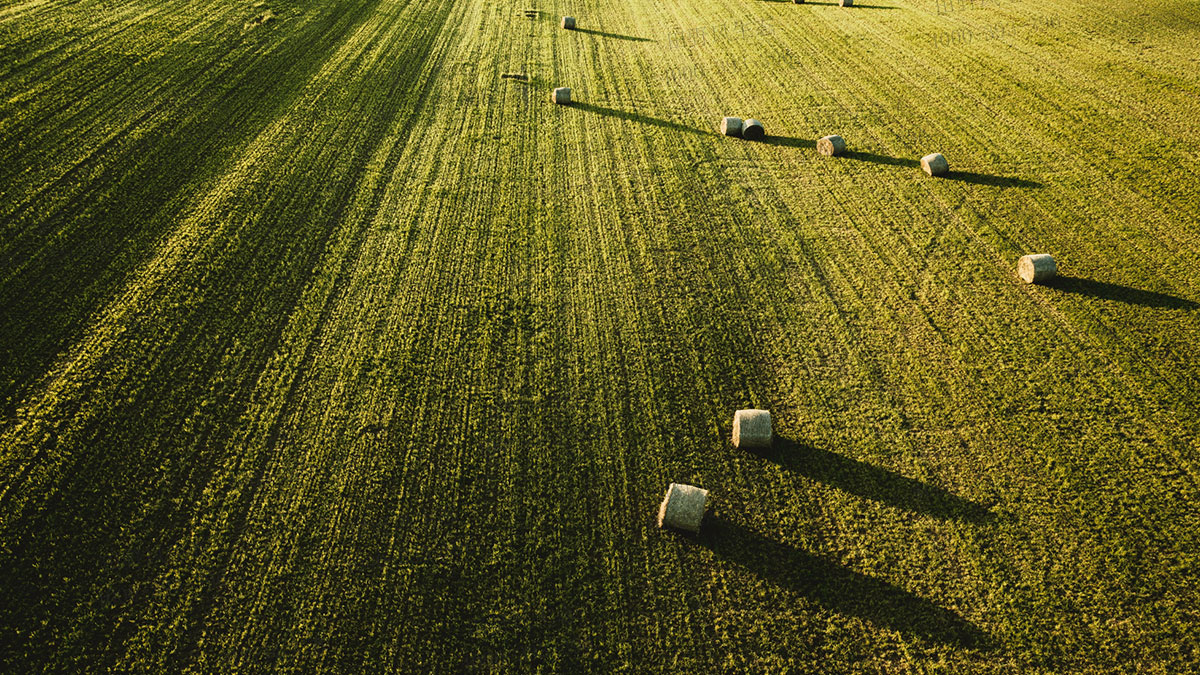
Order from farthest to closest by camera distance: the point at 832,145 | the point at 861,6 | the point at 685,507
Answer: the point at 861,6 → the point at 832,145 → the point at 685,507

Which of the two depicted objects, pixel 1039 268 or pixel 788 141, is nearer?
pixel 1039 268

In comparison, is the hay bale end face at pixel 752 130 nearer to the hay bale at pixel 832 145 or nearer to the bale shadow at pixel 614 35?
the hay bale at pixel 832 145

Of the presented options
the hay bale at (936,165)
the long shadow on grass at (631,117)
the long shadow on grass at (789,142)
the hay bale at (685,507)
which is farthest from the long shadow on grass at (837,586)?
the long shadow on grass at (631,117)

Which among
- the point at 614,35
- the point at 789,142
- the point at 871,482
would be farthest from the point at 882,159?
the point at 614,35

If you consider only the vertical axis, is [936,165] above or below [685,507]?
above

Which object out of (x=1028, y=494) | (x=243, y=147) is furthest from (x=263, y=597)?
(x=243, y=147)

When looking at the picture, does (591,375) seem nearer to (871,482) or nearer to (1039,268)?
(871,482)
